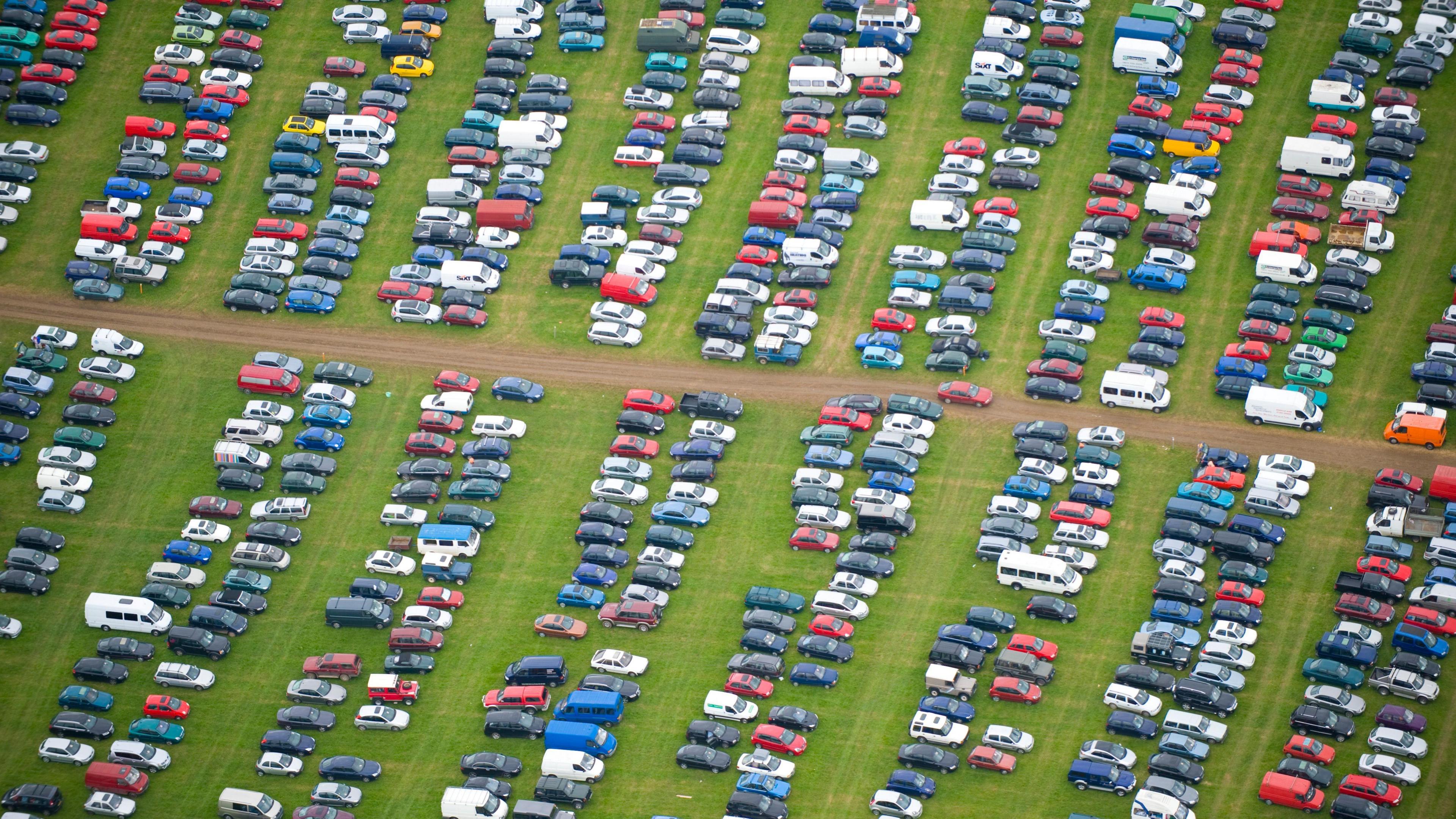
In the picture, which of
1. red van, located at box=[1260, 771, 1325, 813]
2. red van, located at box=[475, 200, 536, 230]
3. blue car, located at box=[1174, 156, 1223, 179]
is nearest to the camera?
red van, located at box=[1260, 771, 1325, 813]

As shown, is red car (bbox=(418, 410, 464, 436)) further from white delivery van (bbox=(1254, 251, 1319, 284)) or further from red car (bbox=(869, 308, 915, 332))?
white delivery van (bbox=(1254, 251, 1319, 284))

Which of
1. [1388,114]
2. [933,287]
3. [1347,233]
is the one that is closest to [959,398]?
[933,287]

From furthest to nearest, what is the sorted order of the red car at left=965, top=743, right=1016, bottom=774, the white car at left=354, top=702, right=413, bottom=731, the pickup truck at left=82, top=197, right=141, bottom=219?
the pickup truck at left=82, top=197, right=141, bottom=219 → the white car at left=354, top=702, right=413, bottom=731 → the red car at left=965, top=743, right=1016, bottom=774

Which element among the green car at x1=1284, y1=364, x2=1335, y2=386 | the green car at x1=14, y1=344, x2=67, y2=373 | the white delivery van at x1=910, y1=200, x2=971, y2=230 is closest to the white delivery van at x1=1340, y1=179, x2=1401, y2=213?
the green car at x1=1284, y1=364, x2=1335, y2=386

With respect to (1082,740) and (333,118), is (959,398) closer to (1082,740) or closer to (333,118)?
(1082,740)

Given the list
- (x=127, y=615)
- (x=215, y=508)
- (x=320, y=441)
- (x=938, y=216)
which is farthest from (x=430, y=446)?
(x=938, y=216)

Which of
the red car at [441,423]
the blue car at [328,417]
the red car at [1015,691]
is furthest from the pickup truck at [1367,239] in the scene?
the blue car at [328,417]

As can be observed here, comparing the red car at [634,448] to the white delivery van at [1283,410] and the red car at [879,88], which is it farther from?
the white delivery van at [1283,410]
